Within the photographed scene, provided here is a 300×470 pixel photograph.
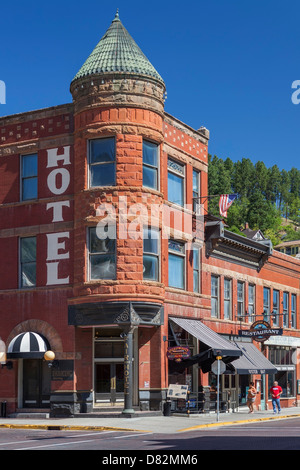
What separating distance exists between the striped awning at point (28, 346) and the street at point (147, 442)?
5.58 m

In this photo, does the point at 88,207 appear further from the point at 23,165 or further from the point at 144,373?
the point at 144,373

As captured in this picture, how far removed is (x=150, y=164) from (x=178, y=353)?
8.56 meters

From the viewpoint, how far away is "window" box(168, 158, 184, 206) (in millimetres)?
36719

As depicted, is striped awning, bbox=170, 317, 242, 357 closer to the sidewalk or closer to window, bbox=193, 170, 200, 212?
the sidewalk

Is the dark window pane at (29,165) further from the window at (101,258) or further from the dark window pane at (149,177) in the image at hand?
the dark window pane at (149,177)

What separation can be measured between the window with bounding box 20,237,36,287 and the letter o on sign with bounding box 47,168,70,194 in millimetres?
2555

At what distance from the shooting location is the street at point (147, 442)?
17128 millimetres

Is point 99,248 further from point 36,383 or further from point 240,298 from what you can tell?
point 240,298

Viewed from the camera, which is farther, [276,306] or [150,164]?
[276,306]

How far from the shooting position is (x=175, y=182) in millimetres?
37281

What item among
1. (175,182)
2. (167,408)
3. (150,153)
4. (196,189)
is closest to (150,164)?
(150,153)

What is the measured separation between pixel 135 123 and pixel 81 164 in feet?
9.85

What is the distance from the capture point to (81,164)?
3388 cm
